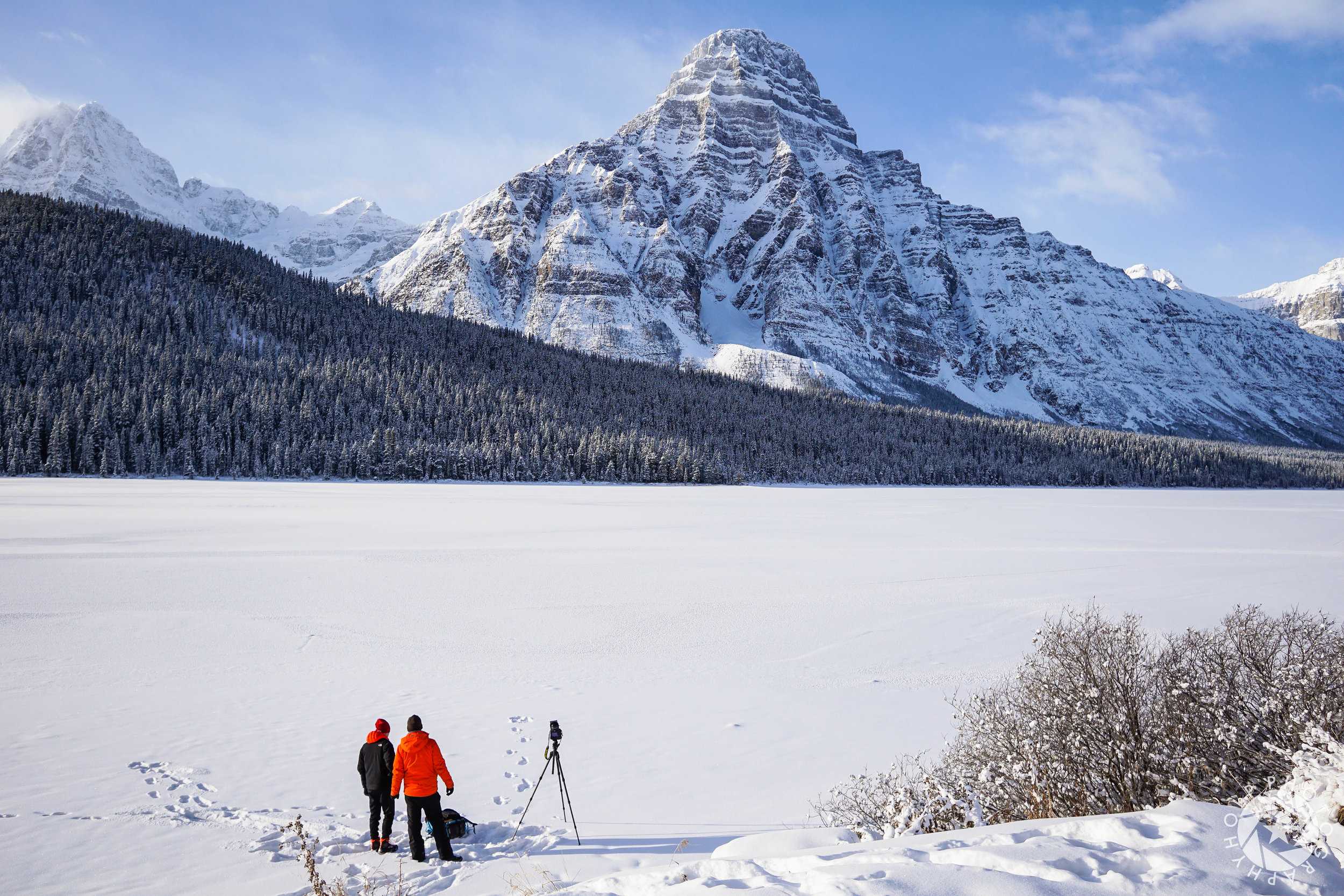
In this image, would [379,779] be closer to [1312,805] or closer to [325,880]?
[325,880]

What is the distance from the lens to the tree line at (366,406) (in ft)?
282

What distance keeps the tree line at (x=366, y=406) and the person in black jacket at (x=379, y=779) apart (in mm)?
89792

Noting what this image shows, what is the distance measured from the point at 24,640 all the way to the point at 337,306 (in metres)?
154

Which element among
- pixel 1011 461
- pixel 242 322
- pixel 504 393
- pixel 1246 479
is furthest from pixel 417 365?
pixel 1246 479

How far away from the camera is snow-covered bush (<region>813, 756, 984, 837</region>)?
23.2 ft

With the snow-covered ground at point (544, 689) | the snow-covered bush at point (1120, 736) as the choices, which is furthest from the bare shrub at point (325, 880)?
the snow-covered bush at point (1120, 736)

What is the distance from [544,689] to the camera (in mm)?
13492

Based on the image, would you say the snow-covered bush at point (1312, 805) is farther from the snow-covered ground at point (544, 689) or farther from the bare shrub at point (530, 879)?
the bare shrub at point (530, 879)

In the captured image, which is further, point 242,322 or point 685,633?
point 242,322

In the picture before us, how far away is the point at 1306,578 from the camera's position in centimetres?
2844

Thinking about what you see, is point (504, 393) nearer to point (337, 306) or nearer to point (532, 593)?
point (337, 306)

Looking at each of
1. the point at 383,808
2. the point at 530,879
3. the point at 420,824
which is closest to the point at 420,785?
the point at 420,824

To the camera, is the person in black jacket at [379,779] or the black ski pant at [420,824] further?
the person in black jacket at [379,779]

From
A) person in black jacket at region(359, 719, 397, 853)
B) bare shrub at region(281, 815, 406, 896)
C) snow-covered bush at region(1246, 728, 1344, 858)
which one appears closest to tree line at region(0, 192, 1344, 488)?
bare shrub at region(281, 815, 406, 896)
